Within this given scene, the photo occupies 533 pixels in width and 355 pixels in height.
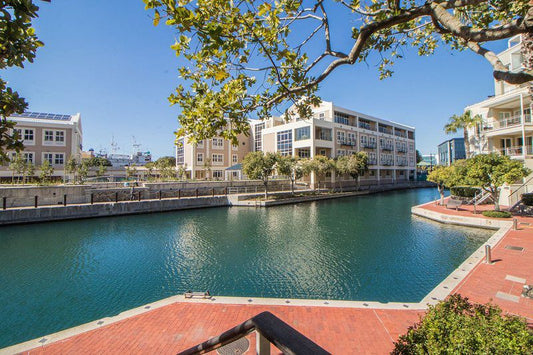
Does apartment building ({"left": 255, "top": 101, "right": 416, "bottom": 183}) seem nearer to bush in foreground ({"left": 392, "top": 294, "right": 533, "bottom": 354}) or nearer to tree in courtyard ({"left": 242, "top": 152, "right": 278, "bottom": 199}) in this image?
tree in courtyard ({"left": 242, "top": 152, "right": 278, "bottom": 199})

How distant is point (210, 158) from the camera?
4619 centimetres

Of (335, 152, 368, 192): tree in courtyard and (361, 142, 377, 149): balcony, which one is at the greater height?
(361, 142, 377, 149): balcony

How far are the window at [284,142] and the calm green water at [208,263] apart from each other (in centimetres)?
2604

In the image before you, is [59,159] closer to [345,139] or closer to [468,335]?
[345,139]

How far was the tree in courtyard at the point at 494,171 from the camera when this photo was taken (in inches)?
591

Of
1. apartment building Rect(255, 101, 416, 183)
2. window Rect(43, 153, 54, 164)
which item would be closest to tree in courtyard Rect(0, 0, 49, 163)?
apartment building Rect(255, 101, 416, 183)

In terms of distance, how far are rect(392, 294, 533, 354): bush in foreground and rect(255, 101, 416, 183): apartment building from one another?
3132 centimetres

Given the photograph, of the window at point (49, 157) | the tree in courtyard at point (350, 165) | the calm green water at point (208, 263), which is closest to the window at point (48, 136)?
the window at point (49, 157)

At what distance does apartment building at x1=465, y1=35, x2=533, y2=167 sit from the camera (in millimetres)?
20625

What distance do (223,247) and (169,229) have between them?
249 inches

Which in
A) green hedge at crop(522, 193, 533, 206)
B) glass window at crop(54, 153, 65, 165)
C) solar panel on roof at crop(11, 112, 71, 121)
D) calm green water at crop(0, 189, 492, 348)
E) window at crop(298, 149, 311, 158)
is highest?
solar panel on roof at crop(11, 112, 71, 121)

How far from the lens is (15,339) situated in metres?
5.65

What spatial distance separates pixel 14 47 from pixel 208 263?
924cm

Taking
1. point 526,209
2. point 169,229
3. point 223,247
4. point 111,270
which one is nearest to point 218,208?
point 169,229
